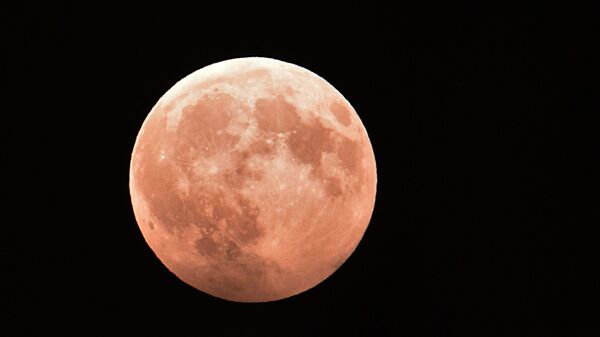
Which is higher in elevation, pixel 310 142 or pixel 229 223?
pixel 310 142

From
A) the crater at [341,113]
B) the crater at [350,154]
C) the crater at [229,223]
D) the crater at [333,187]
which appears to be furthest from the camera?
the crater at [341,113]

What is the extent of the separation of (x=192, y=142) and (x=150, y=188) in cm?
55

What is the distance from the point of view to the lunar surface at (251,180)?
3428 mm

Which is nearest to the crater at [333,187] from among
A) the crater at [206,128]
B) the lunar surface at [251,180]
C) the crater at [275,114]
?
the lunar surface at [251,180]

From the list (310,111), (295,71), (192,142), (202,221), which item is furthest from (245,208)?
(295,71)

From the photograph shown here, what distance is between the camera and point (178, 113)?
3.69m

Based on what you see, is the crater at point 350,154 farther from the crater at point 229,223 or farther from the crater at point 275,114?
the crater at point 229,223

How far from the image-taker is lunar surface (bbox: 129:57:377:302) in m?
3.43

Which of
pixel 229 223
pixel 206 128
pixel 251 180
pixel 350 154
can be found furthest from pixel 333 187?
pixel 206 128

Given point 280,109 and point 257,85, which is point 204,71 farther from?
point 280,109

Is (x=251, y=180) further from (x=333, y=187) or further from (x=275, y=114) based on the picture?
(x=333, y=187)

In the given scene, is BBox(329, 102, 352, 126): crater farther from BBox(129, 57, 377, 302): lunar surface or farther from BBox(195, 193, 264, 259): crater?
BBox(195, 193, 264, 259): crater

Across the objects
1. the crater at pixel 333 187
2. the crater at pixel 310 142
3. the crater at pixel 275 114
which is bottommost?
the crater at pixel 333 187

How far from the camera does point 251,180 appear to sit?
11.1ft
